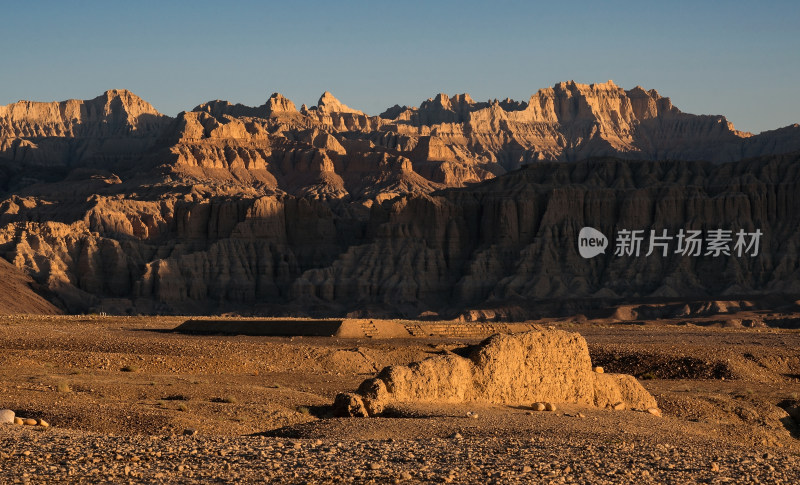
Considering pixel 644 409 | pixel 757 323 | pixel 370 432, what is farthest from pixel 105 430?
pixel 757 323

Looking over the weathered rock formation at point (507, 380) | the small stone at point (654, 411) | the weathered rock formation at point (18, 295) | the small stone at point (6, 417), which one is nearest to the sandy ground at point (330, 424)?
the small stone at point (654, 411)

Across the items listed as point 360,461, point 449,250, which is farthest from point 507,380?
point 449,250

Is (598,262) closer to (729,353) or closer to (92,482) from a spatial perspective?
(729,353)

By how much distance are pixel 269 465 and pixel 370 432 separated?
186 inches

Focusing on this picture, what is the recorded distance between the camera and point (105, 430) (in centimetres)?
2247

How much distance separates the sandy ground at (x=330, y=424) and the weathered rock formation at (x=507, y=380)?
0.82m

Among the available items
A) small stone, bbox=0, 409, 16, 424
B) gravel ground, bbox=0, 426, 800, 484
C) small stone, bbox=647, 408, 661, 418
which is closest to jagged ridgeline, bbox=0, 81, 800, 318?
small stone, bbox=647, 408, 661, 418

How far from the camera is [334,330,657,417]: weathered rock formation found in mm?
26062

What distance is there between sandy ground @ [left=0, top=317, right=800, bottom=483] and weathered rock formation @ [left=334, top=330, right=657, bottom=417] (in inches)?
32.3

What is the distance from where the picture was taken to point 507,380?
93.0ft

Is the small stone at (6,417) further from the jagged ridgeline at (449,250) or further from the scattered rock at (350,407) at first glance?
the jagged ridgeline at (449,250)

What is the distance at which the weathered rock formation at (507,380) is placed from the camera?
85.5 ft

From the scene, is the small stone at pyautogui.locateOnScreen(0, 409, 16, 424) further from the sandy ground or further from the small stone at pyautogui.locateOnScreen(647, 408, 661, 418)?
the small stone at pyautogui.locateOnScreen(647, 408, 661, 418)

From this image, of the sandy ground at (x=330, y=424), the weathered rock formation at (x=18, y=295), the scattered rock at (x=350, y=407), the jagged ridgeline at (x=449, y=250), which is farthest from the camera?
the jagged ridgeline at (x=449, y=250)
